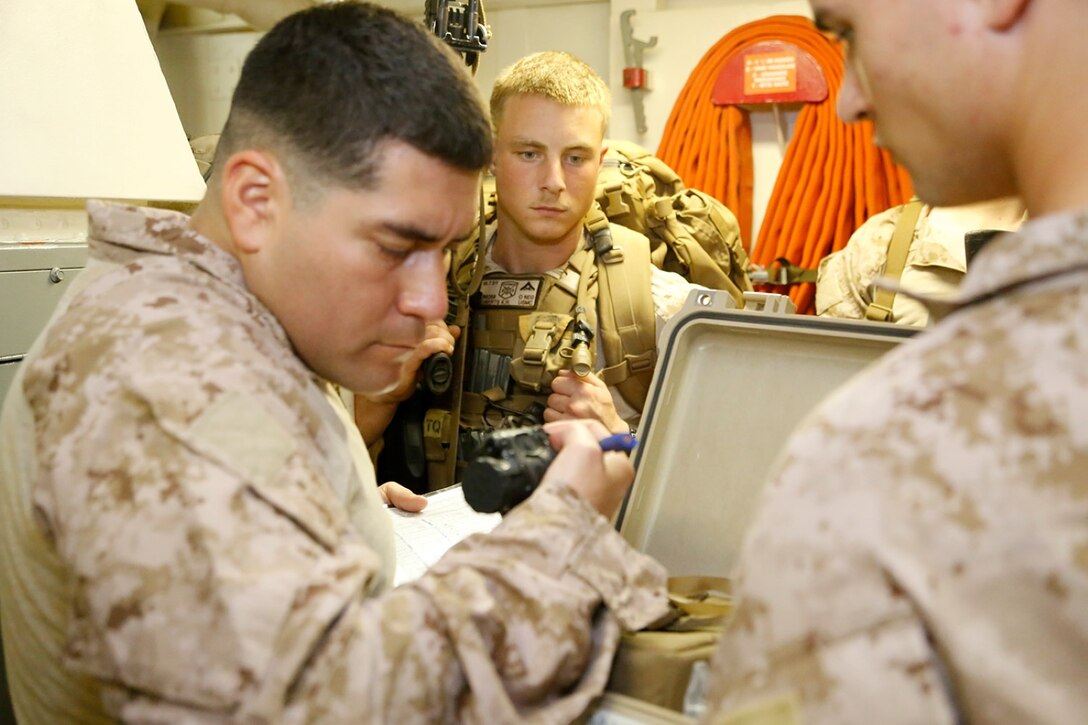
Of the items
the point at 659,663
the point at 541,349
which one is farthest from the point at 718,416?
the point at 541,349

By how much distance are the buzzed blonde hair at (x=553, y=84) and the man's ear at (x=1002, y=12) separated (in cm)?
198

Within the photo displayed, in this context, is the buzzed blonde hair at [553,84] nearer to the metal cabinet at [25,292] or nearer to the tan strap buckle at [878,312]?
the tan strap buckle at [878,312]

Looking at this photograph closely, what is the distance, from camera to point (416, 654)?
0.88 meters

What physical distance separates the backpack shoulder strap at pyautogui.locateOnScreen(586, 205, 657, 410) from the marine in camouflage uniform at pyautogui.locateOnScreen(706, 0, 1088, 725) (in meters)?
1.83

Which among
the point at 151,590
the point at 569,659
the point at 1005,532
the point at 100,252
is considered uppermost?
the point at 100,252

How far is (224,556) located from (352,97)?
21.7 inches

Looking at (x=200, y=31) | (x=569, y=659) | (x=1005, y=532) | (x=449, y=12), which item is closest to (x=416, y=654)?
(x=569, y=659)

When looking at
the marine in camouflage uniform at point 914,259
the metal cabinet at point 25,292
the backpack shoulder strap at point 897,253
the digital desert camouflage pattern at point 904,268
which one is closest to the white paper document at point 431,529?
the metal cabinet at point 25,292

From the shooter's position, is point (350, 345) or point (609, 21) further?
point (609, 21)

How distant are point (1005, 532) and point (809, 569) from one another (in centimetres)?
12

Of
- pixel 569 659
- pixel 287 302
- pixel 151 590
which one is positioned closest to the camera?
pixel 151 590

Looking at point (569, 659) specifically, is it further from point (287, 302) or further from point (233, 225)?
point (233, 225)

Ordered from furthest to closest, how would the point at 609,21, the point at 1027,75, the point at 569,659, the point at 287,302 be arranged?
the point at 609,21 < the point at 287,302 < the point at 569,659 < the point at 1027,75

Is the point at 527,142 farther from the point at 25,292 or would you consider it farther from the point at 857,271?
the point at 25,292
